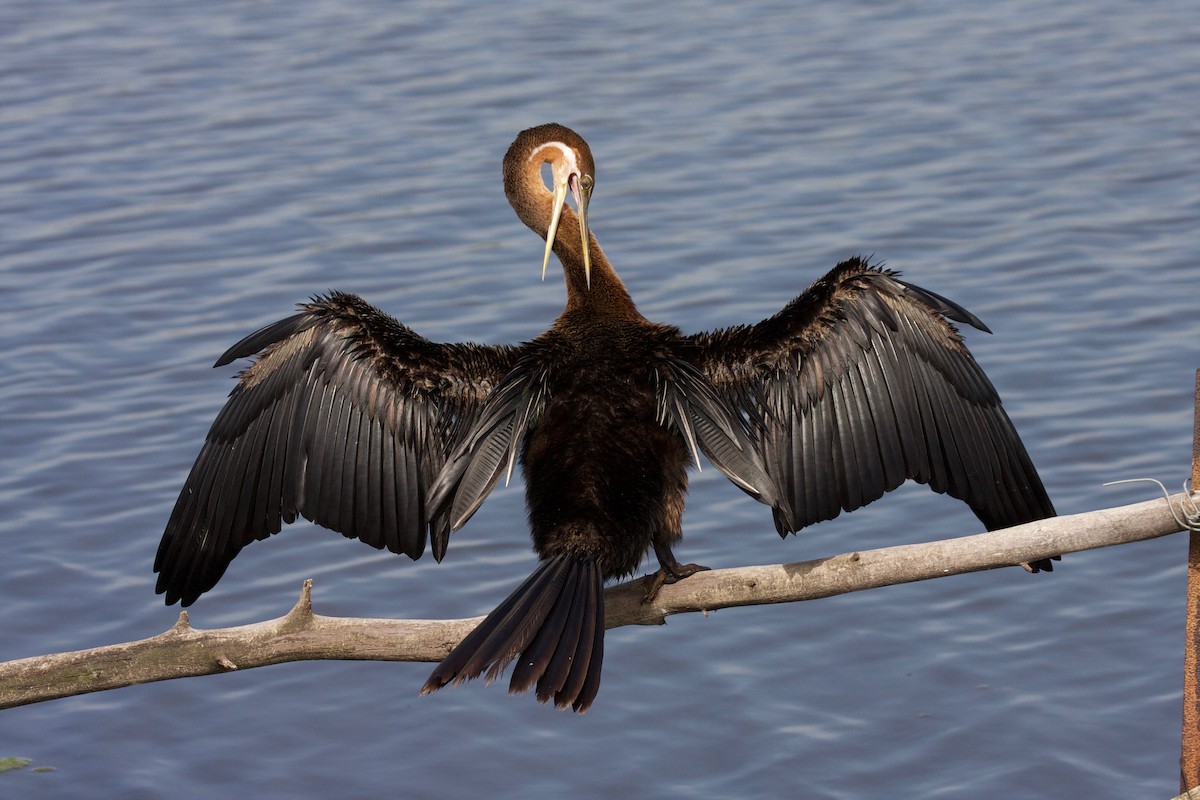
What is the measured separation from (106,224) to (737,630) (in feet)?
17.8

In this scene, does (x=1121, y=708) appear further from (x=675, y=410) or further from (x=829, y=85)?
(x=829, y=85)

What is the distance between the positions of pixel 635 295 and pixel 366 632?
4.58 m

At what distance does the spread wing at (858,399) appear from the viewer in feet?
13.2

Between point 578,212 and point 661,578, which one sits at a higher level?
point 578,212

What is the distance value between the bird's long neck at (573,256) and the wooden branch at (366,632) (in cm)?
95


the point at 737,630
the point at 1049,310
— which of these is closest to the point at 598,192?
the point at 1049,310

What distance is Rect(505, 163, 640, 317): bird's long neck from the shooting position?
4371 millimetres

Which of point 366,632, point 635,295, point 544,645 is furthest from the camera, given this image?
point 635,295

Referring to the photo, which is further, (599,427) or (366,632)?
(599,427)

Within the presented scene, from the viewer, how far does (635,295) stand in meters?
7.99

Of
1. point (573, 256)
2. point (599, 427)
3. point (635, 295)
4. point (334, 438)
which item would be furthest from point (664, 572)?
point (635, 295)

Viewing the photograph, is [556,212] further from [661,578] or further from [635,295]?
[635,295]

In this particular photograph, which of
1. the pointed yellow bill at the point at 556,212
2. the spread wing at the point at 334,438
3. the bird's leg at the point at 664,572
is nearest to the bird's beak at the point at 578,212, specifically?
the pointed yellow bill at the point at 556,212

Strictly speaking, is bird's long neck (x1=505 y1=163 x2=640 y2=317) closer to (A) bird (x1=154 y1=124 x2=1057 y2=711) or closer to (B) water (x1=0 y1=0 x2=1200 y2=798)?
(A) bird (x1=154 y1=124 x2=1057 y2=711)
